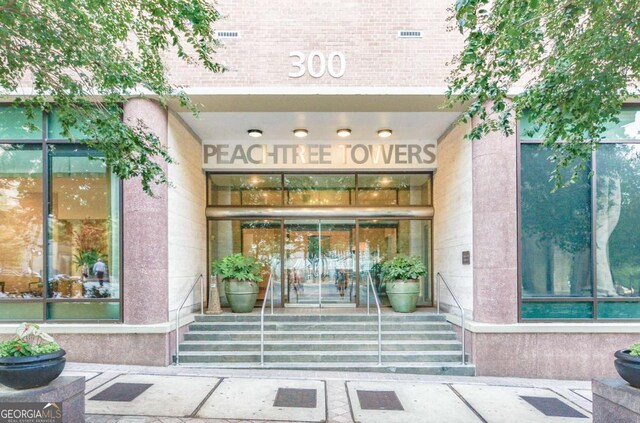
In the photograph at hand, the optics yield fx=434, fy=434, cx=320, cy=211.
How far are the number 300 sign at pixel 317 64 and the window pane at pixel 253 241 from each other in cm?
436

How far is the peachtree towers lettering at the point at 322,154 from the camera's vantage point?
10.4 meters

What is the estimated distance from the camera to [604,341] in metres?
7.29

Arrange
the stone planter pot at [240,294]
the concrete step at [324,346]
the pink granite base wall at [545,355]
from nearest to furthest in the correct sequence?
the pink granite base wall at [545,355], the concrete step at [324,346], the stone planter pot at [240,294]

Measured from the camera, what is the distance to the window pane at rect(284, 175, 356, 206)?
10.9m

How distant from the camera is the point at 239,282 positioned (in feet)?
30.3

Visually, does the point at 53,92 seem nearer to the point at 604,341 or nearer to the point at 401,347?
the point at 401,347

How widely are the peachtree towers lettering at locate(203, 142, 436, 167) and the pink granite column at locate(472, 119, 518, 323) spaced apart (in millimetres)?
2862

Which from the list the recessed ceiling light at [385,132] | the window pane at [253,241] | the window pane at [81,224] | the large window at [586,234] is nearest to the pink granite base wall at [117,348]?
the window pane at [81,224]

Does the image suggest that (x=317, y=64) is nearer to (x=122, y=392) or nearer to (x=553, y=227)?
(x=553, y=227)

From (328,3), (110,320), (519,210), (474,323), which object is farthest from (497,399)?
(328,3)

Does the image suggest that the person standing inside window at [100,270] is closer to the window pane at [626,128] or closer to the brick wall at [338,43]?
the brick wall at [338,43]

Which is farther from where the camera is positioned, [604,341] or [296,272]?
[296,272]

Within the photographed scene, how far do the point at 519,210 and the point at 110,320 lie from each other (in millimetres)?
7301

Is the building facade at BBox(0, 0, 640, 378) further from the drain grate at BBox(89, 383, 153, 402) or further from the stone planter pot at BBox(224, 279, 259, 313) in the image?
the stone planter pot at BBox(224, 279, 259, 313)
